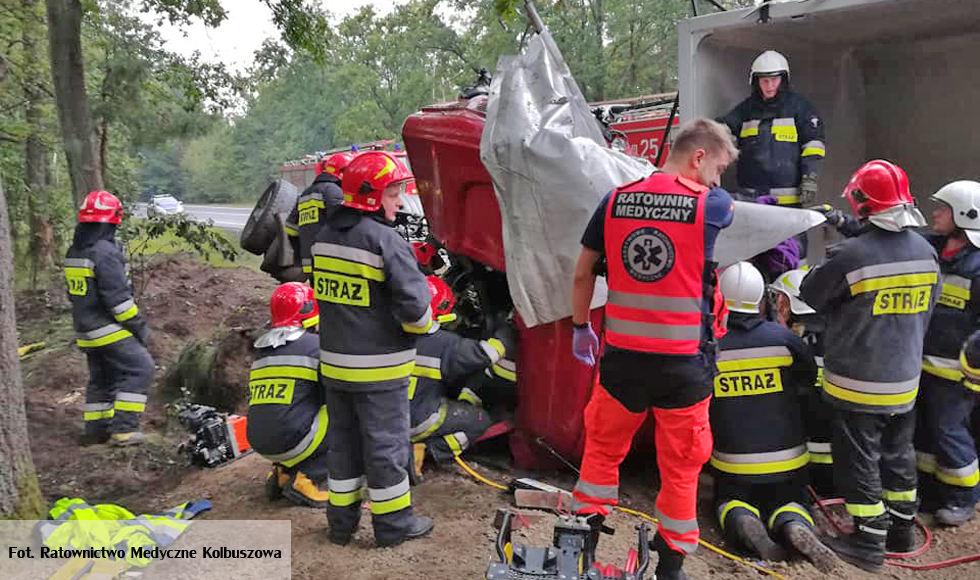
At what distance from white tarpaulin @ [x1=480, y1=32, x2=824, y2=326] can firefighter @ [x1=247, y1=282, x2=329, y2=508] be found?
1144mm

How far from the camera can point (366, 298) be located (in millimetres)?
3303

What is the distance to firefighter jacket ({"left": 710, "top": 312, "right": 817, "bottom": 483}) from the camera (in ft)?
11.6

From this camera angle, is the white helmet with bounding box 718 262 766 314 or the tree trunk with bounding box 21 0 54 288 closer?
the white helmet with bounding box 718 262 766 314

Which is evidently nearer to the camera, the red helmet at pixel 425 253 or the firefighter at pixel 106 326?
the red helmet at pixel 425 253

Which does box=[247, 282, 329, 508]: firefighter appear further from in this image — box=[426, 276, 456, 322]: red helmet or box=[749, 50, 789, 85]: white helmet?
box=[749, 50, 789, 85]: white helmet

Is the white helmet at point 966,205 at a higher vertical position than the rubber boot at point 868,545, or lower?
higher

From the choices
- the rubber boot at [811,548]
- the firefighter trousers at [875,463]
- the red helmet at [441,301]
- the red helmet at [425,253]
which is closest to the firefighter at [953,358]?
the firefighter trousers at [875,463]

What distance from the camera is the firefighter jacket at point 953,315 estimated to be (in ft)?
12.3

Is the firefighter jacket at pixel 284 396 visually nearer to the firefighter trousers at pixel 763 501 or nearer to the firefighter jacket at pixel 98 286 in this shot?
the firefighter trousers at pixel 763 501

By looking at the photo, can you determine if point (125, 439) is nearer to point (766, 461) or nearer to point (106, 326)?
point (106, 326)

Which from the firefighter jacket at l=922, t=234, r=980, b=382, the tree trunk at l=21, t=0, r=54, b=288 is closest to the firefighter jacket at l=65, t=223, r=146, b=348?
the tree trunk at l=21, t=0, r=54, b=288

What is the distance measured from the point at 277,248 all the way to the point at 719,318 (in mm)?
4228

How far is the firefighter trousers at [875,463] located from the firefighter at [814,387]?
21 cm

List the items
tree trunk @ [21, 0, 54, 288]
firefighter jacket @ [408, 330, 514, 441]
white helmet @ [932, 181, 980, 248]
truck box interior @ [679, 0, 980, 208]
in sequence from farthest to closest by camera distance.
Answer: tree trunk @ [21, 0, 54, 288] → truck box interior @ [679, 0, 980, 208] → firefighter jacket @ [408, 330, 514, 441] → white helmet @ [932, 181, 980, 248]
